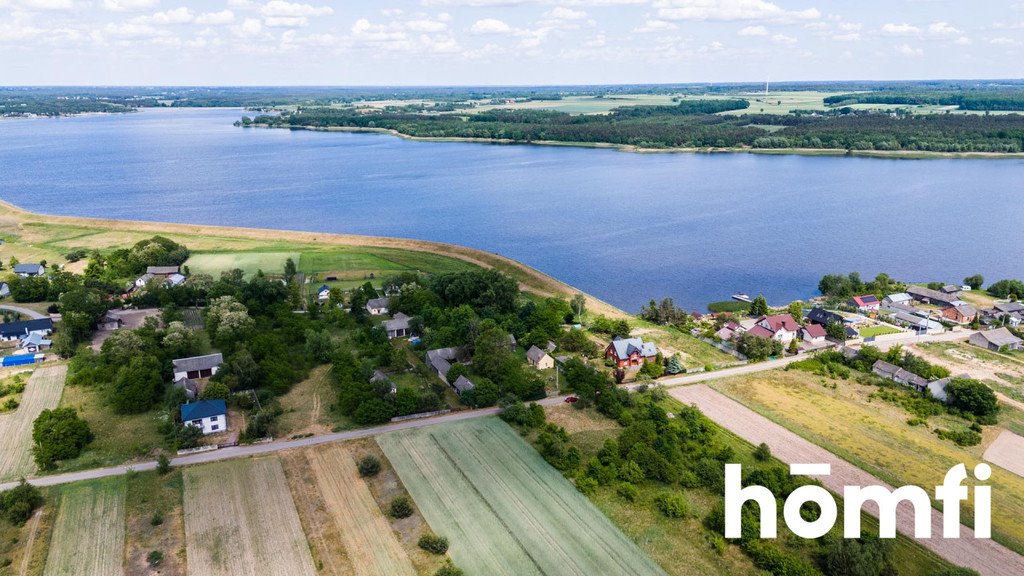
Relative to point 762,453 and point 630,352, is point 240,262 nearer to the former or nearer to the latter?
point 630,352

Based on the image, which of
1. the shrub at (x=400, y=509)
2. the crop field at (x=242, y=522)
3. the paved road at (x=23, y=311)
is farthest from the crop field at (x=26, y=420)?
the shrub at (x=400, y=509)

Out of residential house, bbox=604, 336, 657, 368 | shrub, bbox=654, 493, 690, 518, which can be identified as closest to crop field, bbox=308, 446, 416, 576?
shrub, bbox=654, 493, 690, 518

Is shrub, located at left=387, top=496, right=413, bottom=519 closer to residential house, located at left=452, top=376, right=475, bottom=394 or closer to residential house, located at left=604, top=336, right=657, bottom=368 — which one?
residential house, located at left=452, top=376, right=475, bottom=394

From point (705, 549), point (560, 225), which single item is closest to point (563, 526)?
point (705, 549)

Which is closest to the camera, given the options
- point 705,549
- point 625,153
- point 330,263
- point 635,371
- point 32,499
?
point 705,549

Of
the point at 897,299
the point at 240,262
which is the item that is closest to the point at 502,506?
the point at 897,299

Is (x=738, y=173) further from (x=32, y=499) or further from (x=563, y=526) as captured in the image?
(x=32, y=499)
